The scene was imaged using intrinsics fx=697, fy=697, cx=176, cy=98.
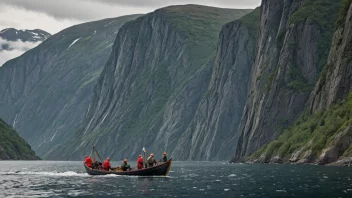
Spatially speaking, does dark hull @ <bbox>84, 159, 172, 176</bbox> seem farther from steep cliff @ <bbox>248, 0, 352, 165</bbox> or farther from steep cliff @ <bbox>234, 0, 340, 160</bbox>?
steep cliff @ <bbox>234, 0, 340, 160</bbox>

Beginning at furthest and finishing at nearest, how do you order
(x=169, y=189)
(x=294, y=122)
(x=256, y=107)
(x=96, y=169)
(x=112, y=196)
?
(x=256, y=107) < (x=294, y=122) < (x=96, y=169) < (x=169, y=189) < (x=112, y=196)

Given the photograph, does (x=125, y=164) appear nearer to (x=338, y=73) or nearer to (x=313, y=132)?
(x=313, y=132)

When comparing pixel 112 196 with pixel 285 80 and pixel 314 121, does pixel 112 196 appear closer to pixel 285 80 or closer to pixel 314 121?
pixel 314 121

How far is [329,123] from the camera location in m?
130

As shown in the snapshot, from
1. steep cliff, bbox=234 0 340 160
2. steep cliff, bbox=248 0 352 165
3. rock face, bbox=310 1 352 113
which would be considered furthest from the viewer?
steep cliff, bbox=234 0 340 160

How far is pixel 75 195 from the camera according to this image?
204ft

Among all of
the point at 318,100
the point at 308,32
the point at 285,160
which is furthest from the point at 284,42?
the point at 285,160

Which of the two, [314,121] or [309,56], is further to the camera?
[309,56]

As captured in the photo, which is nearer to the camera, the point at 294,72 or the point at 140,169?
the point at 140,169

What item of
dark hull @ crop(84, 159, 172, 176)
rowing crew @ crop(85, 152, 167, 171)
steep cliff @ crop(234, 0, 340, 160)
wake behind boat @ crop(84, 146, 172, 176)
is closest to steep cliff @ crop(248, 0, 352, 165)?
steep cliff @ crop(234, 0, 340, 160)

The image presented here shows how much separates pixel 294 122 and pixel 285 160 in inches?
1213

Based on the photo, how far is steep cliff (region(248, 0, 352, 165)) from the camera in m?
116

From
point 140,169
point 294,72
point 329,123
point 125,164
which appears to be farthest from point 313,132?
point 140,169

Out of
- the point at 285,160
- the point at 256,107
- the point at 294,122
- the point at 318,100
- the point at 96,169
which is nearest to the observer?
the point at 96,169
